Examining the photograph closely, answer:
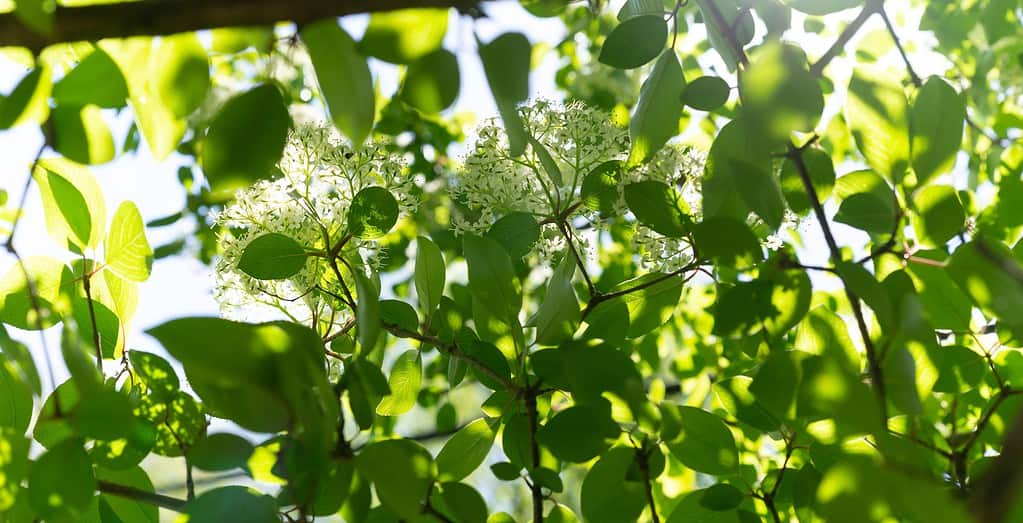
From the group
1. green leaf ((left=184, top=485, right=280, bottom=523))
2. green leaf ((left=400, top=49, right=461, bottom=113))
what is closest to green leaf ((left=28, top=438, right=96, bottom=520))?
green leaf ((left=184, top=485, right=280, bottom=523))

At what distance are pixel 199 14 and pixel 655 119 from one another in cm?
44

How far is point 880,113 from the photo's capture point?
1.82 ft

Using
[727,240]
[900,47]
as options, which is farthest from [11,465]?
[900,47]

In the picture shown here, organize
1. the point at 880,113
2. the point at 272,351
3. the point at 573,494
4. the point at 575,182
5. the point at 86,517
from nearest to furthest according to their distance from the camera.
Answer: the point at 272,351, the point at 880,113, the point at 86,517, the point at 575,182, the point at 573,494

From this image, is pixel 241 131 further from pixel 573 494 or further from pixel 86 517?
pixel 573 494

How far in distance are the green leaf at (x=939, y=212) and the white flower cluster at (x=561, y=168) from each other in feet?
0.71

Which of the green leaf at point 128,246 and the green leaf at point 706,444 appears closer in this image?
the green leaf at point 706,444

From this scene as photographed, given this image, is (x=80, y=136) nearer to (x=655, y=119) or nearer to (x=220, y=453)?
(x=220, y=453)

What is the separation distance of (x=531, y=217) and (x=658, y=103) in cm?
16

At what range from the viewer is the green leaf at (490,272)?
588 mm

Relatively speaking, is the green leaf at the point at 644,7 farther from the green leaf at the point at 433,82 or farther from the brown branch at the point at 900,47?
the green leaf at the point at 433,82

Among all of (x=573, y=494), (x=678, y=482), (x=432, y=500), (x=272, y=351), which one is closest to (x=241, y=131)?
(x=272, y=351)

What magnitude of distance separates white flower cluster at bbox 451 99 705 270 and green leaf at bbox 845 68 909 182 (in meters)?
0.21

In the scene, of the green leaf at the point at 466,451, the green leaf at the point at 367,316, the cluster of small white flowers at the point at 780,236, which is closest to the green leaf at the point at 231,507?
the green leaf at the point at 367,316
